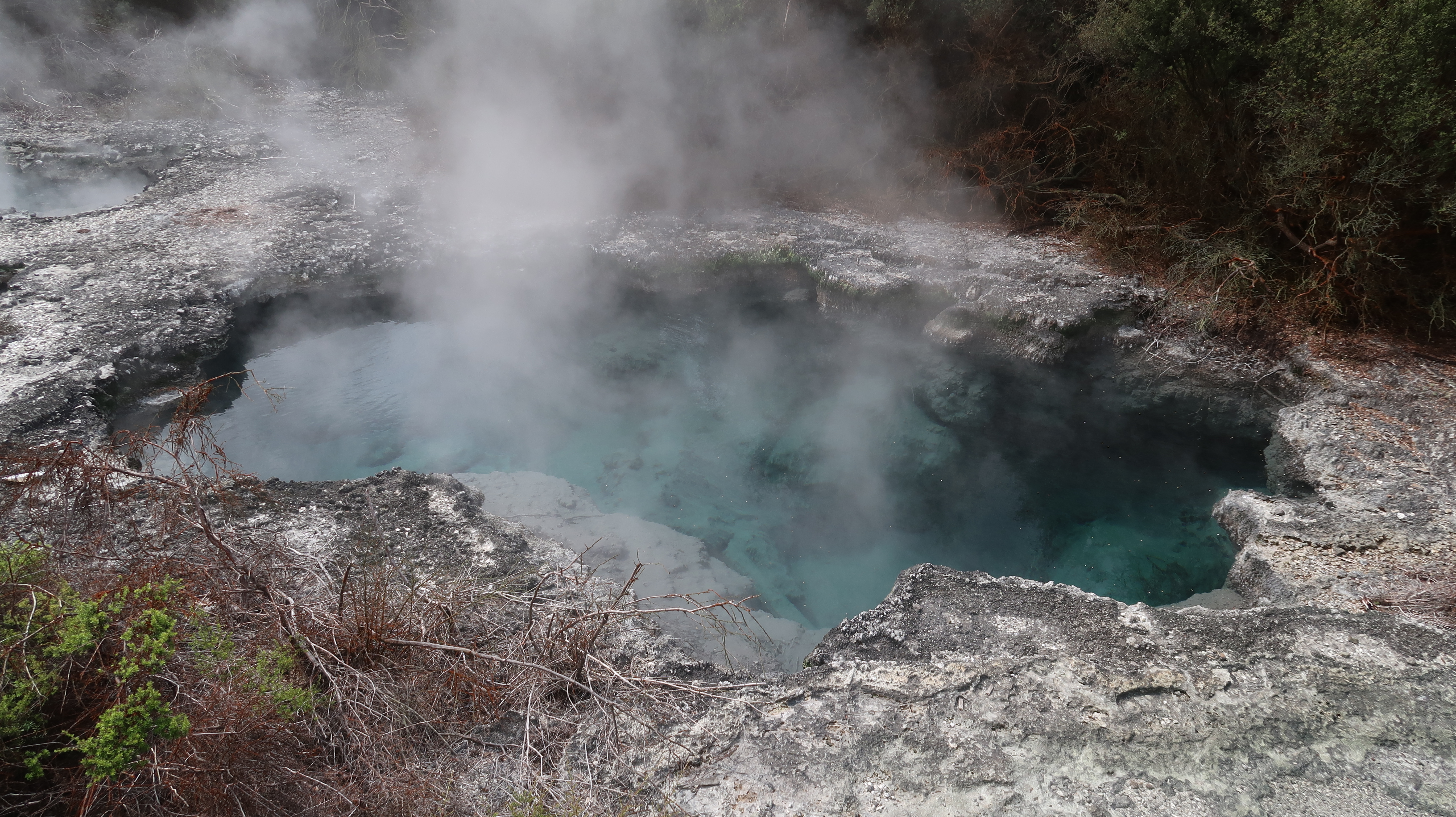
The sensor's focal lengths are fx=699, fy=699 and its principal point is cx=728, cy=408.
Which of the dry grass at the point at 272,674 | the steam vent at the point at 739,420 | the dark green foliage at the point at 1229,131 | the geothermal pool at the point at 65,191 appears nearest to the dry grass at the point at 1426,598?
the steam vent at the point at 739,420

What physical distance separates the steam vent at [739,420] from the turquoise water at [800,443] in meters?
0.03

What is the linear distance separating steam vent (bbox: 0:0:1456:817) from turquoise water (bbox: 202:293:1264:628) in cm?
3

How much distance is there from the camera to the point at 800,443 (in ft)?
13.2

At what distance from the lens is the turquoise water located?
3359 millimetres

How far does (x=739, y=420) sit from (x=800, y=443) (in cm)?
41

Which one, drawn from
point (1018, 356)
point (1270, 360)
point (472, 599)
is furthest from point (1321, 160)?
point (472, 599)

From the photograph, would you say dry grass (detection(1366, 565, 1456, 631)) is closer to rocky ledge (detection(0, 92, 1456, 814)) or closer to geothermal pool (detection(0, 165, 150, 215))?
rocky ledge (detection(0, 92, 1456, 814))

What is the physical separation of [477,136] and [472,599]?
5.26 meters

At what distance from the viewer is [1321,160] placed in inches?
143

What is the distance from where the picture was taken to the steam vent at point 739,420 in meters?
1.85

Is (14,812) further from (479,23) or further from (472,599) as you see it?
(479,23)

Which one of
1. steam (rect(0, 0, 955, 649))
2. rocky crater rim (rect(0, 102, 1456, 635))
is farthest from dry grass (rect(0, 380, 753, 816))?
rocky crater rim (rect(0, 102, 1456, 635))

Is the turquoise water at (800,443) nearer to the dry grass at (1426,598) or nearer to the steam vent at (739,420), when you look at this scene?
the steam vent at (739,420)

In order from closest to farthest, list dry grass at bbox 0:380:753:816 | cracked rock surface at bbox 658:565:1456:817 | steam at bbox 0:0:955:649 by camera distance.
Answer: dry grass at bbox 0:380:753:816, cracked rock surface at bbox 658:565:1456:817, steam at bbox 0:0:955:649
